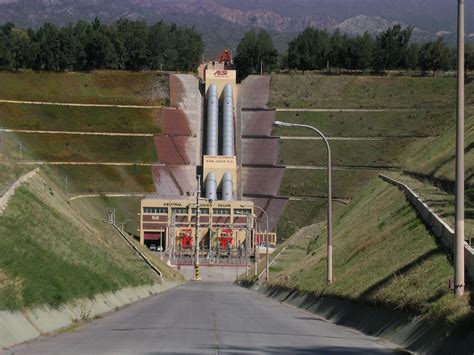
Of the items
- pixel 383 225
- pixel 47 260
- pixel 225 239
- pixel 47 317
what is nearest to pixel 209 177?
pixel 225 239

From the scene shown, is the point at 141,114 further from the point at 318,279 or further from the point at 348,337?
the point at 348,337

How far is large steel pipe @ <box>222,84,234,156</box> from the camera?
516 feet

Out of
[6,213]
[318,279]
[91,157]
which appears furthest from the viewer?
[91,157]

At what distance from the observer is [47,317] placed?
3052cm

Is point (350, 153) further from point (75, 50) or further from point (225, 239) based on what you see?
point (75, 50)

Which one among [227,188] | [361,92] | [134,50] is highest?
[134,50]

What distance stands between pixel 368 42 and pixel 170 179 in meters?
65.7

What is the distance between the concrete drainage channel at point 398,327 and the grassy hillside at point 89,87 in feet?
394

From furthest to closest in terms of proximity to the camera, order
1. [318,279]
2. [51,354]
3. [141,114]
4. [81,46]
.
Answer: [81,46] < [141,114] < [318,279] < [51,354]

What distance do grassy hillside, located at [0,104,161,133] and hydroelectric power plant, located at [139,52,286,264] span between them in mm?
3609

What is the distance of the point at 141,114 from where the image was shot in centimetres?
16112

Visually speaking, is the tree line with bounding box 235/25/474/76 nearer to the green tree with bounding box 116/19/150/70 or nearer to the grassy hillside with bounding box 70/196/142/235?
the green tree with bounding box 116/19/150/70

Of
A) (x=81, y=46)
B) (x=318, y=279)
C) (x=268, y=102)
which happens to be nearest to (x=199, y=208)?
(x=268, y=102)

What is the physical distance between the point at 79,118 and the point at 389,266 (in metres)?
122
